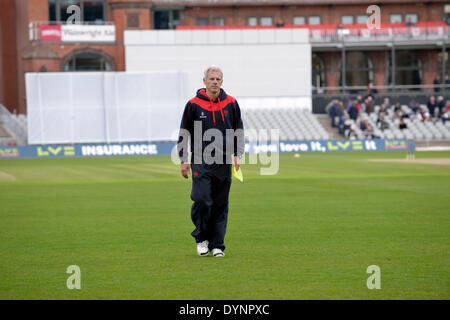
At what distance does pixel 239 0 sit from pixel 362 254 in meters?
59.2

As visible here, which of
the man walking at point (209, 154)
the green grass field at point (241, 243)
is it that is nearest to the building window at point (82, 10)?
the green grass field at point (241, 243)

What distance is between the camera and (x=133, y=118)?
51.9m

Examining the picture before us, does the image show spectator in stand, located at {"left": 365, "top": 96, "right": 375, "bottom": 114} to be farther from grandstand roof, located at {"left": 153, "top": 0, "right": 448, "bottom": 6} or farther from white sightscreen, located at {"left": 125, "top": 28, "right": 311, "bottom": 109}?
grandstand roof, located at {"left": 153, "top": 0, "right": 448, "bottom": 6}

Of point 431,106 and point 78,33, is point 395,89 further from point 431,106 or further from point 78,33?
point 78,33

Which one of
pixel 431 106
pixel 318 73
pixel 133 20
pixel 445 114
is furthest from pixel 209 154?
pixel 318 73

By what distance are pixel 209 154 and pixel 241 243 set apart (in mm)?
1865

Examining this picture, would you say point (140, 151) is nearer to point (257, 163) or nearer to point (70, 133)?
point (70, 133)

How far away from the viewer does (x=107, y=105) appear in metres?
51.8

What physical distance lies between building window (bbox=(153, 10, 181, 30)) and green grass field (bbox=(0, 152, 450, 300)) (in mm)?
44420

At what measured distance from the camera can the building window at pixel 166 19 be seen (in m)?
66.2

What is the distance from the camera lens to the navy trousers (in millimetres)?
10227

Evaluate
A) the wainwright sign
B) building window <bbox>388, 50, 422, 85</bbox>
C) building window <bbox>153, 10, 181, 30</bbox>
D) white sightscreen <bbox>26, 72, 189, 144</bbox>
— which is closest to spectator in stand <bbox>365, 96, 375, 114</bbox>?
white sightscreen <bbox>26, 72, 189, 144</bbox>
